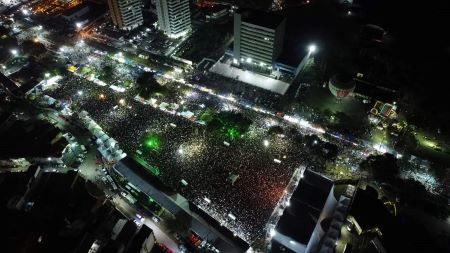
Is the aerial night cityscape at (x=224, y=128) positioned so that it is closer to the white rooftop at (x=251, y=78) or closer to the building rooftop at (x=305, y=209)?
the building rooftop at (x=305, y=209)

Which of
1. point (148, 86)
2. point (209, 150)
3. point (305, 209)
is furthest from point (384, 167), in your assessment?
point (148, 86)

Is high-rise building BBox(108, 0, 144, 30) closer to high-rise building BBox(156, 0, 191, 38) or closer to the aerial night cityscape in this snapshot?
the aerial night cityscape

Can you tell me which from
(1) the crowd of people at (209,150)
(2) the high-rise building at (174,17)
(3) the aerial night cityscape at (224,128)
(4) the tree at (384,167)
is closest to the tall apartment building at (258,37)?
(3) the aerial night cityscape at (224,128)

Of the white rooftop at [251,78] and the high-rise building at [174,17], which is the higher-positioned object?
the high-rise building at [174,17]

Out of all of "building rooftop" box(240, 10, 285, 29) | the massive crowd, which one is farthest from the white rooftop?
"building rooftop" box(240, 10, 285, 29)

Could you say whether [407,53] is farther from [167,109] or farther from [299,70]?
[167,109]

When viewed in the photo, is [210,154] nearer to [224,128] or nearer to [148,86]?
[224,128]

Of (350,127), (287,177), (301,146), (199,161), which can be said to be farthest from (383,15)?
(199,161)
